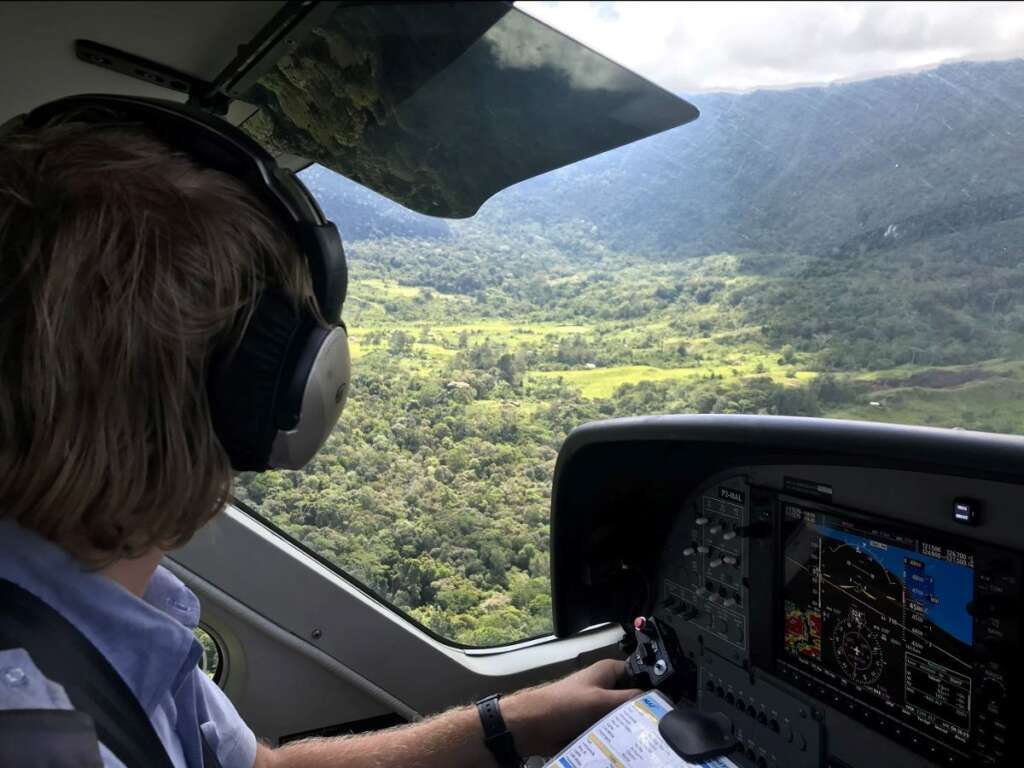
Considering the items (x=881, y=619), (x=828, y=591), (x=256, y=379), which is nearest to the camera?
(x=256, y=379)

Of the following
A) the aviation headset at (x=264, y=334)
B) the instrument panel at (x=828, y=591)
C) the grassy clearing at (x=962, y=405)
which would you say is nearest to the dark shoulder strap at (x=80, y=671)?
the aviation headset at (x=264, y=334)

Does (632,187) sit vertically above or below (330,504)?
above

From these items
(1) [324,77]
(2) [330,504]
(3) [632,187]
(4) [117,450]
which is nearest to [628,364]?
(3) [632,187]

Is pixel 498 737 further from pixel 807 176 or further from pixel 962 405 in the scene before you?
pixel 807 176

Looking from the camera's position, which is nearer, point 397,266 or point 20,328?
point 20,328

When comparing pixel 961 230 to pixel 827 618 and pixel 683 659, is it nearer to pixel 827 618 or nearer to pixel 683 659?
pixel 827 618

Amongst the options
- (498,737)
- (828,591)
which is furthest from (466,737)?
(828,591)

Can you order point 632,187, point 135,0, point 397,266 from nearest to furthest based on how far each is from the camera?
1. point 135,0
2. point 632,187
3. point 397,266

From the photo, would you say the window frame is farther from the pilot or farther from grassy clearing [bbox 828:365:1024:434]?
the pilot

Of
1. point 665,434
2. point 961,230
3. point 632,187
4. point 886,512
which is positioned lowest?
point 886,512
